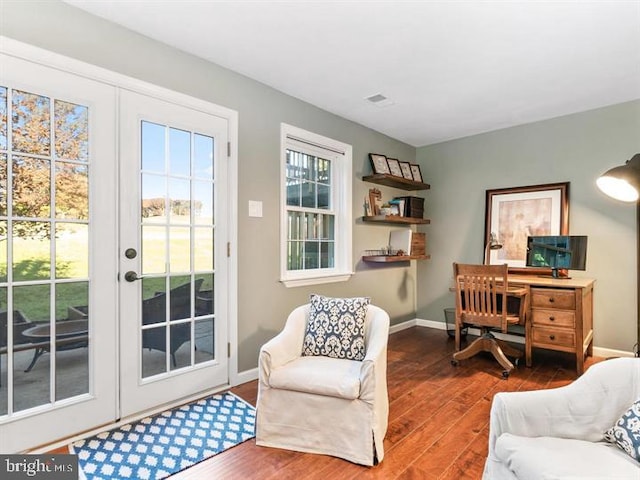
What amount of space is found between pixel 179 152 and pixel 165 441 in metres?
1.80

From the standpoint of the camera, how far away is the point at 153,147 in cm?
233

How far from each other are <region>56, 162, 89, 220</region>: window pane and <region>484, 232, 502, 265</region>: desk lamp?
3.65 meters

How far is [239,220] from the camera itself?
109 inches

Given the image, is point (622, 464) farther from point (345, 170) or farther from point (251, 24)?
point (345, 170)

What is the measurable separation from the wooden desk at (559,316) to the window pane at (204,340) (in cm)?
267

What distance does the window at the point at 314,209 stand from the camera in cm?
328

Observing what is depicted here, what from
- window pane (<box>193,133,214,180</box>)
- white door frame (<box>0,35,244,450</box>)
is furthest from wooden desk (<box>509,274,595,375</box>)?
window pane (<box>193,133,214,180</box>)

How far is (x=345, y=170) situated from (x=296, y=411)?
259 cm

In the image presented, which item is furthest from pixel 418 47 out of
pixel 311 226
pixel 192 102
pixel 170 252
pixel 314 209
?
pixel 170 252

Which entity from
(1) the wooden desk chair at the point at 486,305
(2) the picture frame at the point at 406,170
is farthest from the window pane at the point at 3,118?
(2) the picture frame at the point at 406,170

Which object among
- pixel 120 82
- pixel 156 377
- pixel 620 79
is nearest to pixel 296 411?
pixel 156 377

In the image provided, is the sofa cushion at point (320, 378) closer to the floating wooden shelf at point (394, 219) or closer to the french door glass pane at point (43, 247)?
the french door glass pane at point (43, 247)

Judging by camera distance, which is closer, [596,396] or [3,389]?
[596,396]

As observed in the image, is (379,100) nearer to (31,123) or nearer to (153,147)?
(153,147)
